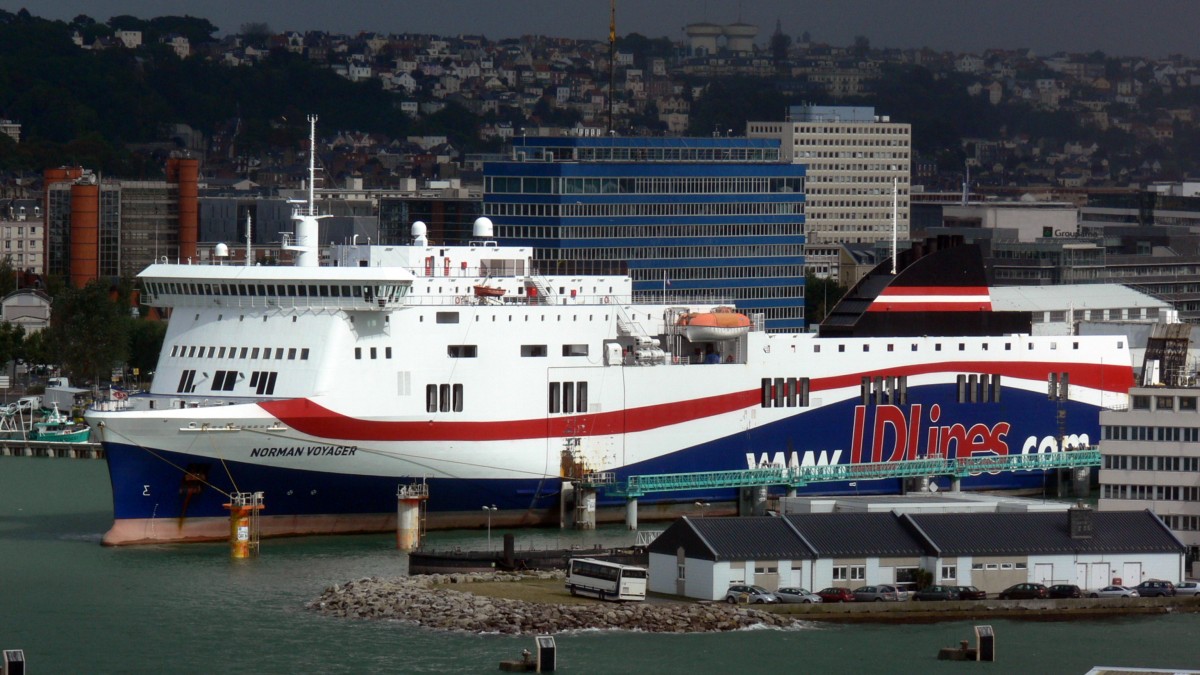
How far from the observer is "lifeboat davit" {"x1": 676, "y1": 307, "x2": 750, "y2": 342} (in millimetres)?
44344

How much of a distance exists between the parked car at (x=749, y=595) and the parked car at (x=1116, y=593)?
478cm

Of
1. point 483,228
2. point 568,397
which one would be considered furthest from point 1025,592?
point 483,228

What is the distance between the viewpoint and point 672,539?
3519cm

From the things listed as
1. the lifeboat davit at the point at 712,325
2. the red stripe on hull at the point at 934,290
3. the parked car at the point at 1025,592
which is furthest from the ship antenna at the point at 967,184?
the parked car at the point at 1025,592

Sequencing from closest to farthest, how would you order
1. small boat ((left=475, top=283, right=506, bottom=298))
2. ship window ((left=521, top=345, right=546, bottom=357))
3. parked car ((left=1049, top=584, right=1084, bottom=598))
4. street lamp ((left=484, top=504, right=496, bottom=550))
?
parked car ((left=1049, top=584, right=1084, bottom=598)), street lamp ((left=484, top=504, right=496, bottom=550)), ship window ((left=521, top=345, right=546, bottom=357)), small boat ((left=475, top=283, right=506, bottom=298))

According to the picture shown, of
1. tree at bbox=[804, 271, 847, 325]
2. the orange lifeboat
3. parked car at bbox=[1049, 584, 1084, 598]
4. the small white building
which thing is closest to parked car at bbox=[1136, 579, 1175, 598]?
the small white building

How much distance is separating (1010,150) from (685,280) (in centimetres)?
7088

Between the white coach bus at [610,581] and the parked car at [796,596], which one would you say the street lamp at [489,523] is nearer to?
the white coach bus at [610,581]

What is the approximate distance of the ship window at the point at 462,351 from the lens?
41.6 meters

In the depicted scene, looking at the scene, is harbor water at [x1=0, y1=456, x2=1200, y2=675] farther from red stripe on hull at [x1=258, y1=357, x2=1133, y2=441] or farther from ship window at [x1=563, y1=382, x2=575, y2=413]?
ship window at [x1=563, y1=382, x2=575, y2=413]

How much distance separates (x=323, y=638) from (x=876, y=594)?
7869 millimetres

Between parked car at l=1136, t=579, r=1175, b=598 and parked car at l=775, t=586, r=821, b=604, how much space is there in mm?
4835

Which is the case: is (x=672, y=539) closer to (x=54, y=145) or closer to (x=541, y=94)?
(x=54, y=145)

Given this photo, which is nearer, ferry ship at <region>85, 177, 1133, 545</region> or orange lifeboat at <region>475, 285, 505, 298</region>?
ferry ship at <region>85, 177, 1133, 545</region>
